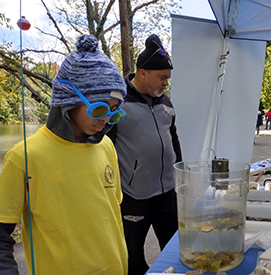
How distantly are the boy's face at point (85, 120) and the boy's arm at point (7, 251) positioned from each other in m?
0.36

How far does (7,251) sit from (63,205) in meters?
0.20

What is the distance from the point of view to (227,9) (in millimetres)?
2463

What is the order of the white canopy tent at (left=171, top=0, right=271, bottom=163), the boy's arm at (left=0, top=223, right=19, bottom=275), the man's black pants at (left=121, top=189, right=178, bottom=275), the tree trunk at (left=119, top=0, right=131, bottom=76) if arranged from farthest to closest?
the tree trunk at (left=119, top=0, right=131, bottom=76)
the white canopy tent at (left=171, top=0, right=271, bottom=163)
the man's black pants at (left=121, top=189, right=178, bottom=275)
the boy's arm at (left=0, top=223, right=19, bottom=275)

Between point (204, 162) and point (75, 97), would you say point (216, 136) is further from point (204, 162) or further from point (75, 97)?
point (75, 97)

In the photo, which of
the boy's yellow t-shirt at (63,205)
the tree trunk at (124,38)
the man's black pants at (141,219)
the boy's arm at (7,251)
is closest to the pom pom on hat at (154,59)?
the man's black pants at (141,219)

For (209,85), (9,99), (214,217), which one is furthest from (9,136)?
(209,85)

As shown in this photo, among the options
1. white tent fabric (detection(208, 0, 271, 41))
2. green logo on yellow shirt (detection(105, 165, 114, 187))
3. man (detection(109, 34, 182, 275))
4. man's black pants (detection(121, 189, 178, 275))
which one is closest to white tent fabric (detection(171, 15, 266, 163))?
white tent fabric (detection(208, 0, 271, 41))

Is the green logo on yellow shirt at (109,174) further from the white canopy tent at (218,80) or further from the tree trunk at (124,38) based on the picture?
the tree trunk at (124,38)

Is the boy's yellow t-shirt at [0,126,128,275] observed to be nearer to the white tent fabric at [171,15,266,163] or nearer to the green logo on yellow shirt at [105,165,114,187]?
the green logo on yellow shirt at [105,165,114,187]

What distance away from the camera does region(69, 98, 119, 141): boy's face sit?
879mm

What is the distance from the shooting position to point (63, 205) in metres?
0.85

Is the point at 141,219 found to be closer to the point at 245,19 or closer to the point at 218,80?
the point at 218,80

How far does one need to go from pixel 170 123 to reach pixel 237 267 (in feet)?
3.59

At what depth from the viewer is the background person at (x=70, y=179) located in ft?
2.60
